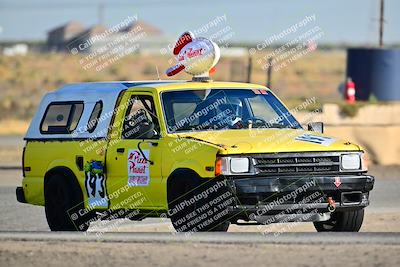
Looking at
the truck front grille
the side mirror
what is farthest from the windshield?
the truck front grille

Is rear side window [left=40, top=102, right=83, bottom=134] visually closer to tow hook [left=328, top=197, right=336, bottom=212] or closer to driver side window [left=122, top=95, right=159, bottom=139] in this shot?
driver side window [left=122, top=95, right=159, bottom=139]

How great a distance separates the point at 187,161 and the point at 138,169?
96 cm

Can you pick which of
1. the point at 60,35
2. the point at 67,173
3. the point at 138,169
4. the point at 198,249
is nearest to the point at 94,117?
the point at 67,173

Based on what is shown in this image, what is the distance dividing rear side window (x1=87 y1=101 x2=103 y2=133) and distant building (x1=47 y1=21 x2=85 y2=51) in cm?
8015

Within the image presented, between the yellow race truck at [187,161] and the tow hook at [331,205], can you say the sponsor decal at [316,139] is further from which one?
the tow hook at [331,205]

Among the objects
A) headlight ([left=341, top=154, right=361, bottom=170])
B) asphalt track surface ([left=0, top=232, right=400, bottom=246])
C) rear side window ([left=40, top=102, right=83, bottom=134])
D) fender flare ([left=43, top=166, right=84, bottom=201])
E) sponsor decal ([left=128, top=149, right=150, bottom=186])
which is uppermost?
rear side window ([left=40, top=102, right=83, bottom=134])

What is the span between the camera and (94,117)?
1438 centimetres

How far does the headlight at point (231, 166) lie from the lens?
40.1 ft

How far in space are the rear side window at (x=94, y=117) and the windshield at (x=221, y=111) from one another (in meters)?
0.98

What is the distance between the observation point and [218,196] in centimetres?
1227

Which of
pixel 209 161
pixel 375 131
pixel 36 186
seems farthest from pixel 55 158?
pixel 375 131

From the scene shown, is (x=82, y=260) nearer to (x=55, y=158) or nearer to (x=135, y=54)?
(x=55, y=158)

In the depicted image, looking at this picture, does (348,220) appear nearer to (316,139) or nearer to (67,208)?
(316,139)

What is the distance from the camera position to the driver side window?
44.1 ft
